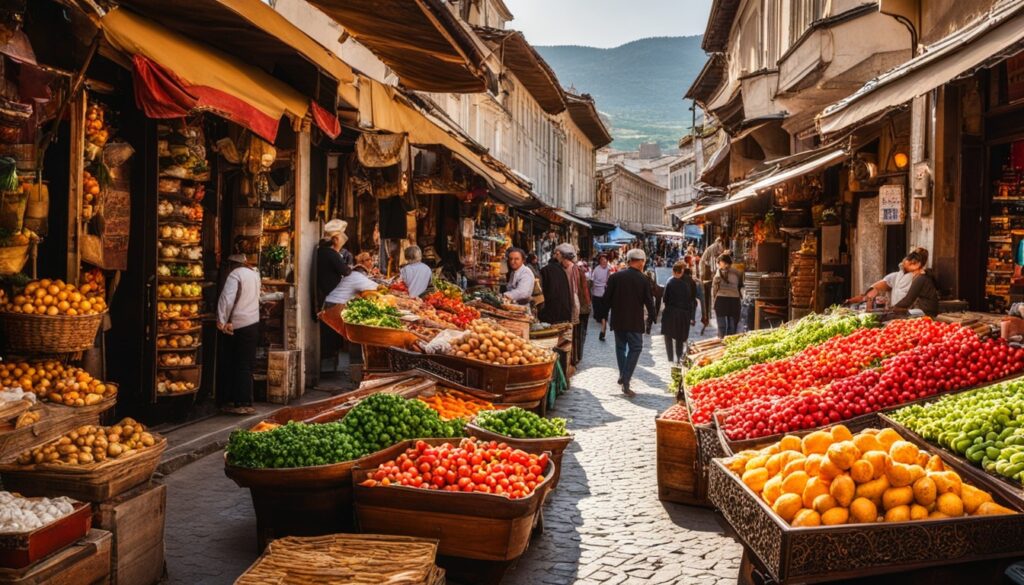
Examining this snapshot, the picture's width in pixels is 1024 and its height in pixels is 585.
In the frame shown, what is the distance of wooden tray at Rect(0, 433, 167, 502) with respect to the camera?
4711 millimetres

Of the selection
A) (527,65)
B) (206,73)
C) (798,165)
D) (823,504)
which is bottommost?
(823,504)

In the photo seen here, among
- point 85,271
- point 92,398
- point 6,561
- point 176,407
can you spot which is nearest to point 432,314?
point 176,407

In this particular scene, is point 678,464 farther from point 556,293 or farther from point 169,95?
point 556,293

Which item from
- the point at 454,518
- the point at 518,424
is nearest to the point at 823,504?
the point at 454,518

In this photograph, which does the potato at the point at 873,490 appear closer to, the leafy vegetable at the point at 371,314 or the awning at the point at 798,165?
the leafy vegetable at the point at 371,314

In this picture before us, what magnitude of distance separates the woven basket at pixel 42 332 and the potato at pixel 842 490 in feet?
17.5

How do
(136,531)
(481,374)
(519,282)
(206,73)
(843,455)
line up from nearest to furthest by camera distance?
1. (843,455)
2. (136,531)
3. (206,73)
4. (481,374)
5. (519,282)

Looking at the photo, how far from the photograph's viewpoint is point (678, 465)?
274 inches

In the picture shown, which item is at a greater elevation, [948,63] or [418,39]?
[418,39]

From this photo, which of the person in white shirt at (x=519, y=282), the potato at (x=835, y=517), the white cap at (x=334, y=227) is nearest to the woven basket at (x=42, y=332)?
the white cap at (x=334, y=227)

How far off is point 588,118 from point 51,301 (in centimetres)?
4263

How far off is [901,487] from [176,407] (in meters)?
7.02

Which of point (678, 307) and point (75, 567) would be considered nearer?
point (75, 567)

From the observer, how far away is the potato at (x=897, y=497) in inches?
163
